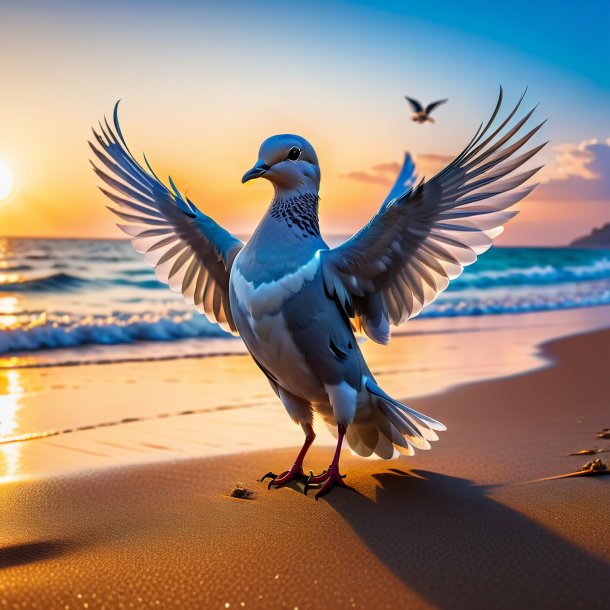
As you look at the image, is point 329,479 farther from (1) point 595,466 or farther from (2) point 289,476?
(1) point 595,466

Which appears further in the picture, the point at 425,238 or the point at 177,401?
the point at 177,401

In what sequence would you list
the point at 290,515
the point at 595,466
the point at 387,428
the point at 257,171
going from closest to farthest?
the point at 290,515, the point at 257,171, the point at 595,466, the point at 387,428

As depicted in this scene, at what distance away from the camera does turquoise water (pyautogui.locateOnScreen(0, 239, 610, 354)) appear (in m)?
11.0

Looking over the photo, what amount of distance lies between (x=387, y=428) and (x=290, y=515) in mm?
783

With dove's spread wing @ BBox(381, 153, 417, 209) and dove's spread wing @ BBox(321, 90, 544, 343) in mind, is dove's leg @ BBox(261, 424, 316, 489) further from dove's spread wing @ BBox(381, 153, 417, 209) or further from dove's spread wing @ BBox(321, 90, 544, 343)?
dove's spread wing @ BBox(381, 153, 417, 209)

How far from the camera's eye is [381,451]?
3.82m

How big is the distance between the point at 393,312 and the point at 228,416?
2.46m

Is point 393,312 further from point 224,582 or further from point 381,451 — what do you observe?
point 224,582

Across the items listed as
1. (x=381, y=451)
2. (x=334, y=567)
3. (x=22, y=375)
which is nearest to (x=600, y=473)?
(x=381, y=451)

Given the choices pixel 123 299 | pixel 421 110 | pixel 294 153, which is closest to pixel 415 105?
pixel 421 110

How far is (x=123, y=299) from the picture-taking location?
18250 millimetres

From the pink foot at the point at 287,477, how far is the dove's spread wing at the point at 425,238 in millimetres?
730

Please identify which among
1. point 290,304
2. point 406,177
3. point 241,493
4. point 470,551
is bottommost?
point 241,493

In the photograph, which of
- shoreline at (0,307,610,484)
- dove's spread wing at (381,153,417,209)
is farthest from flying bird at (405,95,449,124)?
dove's spread wing at (381,153,417,209)
